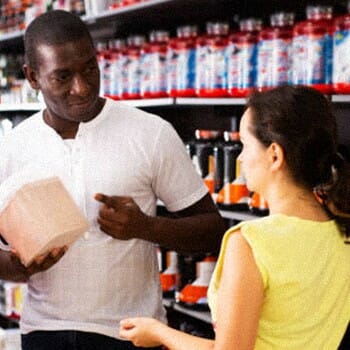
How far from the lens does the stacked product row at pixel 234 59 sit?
2.82m

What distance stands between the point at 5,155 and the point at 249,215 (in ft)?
3.91

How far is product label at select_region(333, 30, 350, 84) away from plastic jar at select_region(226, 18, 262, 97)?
421mm

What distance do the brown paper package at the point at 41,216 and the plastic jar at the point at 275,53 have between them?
47.2 inches

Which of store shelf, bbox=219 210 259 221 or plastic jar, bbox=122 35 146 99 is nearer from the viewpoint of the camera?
store shelf, bbox=219 210 259 221

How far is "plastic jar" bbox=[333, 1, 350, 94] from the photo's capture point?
2.70 meters

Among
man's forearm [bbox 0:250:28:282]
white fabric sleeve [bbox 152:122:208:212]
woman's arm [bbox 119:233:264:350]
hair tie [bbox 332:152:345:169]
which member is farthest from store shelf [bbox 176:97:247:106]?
woman's arm [bbox 119:233:264:350]

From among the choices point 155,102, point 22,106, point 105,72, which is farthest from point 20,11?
point 155,102

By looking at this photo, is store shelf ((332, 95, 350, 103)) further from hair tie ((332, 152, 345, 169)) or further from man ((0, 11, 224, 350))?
hair tie ((332, 152, 345, 169))

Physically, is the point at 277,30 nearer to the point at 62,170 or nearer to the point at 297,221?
the point at 62,170

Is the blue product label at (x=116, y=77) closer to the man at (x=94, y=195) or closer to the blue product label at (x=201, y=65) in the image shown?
the blue product label at (x=201, y=65)

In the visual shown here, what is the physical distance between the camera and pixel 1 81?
5188 mm

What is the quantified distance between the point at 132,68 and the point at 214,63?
2.04ft

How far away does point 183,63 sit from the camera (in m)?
3.44

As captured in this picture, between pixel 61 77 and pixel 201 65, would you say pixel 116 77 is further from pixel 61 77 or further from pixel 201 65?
pixel 61 77
